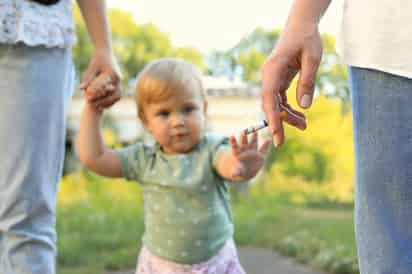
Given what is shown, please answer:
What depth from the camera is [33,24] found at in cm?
189

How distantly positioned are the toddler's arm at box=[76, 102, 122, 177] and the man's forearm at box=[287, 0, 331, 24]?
1.28 m

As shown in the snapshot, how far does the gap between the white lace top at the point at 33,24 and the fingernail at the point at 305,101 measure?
2.76ft

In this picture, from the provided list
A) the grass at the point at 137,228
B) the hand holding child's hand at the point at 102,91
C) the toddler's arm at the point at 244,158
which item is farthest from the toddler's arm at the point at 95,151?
the grass at the point at 137,228

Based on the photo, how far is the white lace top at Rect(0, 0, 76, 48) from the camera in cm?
185

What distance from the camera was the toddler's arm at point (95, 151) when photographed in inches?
98.1

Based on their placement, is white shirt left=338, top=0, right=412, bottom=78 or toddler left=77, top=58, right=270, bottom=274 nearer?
white shirt left=338, top=0, right=412, bottom=78

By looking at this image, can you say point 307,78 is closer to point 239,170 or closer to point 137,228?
point 239,170

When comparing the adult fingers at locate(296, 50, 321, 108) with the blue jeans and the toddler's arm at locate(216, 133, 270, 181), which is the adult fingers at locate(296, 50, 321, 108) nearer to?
the blue jeans

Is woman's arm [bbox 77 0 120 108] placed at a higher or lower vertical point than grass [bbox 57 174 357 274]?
higher

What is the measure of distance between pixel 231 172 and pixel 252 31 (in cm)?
380

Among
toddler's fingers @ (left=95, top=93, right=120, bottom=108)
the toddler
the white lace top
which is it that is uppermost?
the white lace top

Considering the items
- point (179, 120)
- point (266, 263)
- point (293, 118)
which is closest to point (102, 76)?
point (179, 120)

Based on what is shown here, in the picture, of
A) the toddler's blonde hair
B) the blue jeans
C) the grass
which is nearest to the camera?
the blue jeans

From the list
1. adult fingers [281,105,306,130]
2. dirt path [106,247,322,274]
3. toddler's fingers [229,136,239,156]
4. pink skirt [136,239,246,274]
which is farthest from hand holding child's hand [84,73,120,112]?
dirt path [106,247,322,274]
